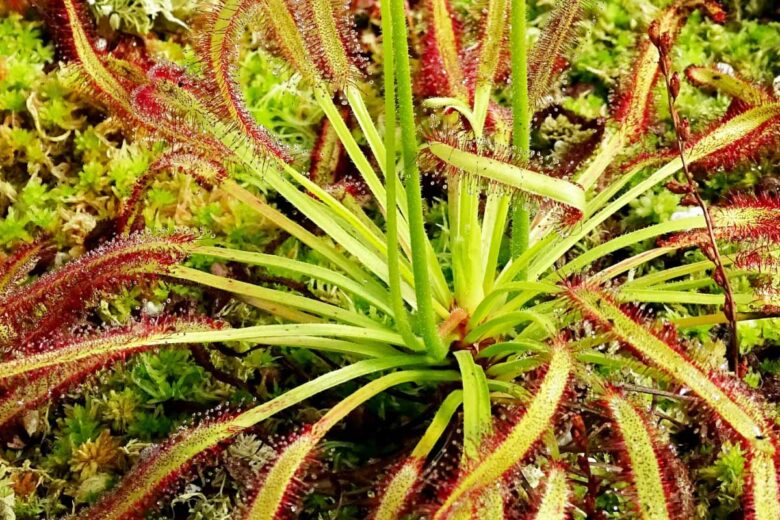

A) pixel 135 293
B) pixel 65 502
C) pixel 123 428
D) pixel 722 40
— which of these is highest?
pixel 722 40

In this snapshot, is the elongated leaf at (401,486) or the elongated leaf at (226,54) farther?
the elongated leaf at (226,54)

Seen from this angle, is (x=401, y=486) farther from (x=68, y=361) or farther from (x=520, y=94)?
(x=520, y=94)

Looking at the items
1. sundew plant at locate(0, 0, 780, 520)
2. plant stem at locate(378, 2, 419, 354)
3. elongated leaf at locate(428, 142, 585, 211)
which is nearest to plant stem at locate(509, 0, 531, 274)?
sundew plant at locate(0, 0, 780, 520)

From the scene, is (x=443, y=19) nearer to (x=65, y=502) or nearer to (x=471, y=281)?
(x=471, y=281)

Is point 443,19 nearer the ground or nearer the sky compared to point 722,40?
nearer the ground

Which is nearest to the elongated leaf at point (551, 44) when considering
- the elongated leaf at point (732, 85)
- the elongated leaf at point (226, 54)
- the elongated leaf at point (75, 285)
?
the elongated leaf at point (732, 85)

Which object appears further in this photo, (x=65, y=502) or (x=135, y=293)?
(x=135, y=293)

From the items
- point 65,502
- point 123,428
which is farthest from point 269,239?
point 65,502

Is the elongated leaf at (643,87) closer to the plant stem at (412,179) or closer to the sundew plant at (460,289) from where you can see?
the sundew plant at (460,289)
